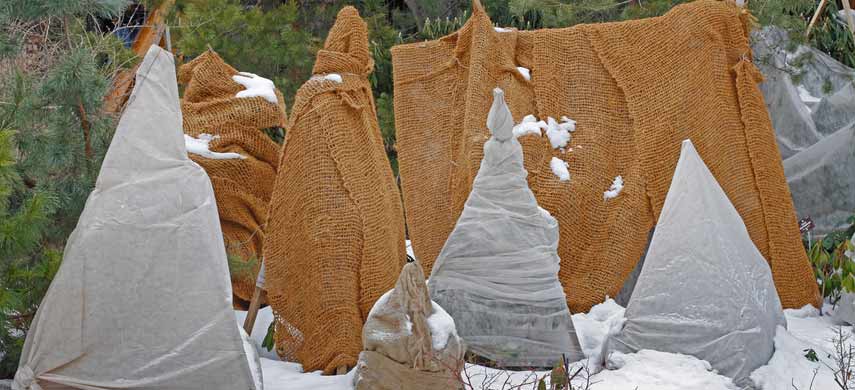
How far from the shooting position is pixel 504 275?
4891 mm

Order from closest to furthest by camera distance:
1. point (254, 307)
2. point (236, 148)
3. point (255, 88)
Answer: point (254, 307) → point (236, 148) → point (255, 88)

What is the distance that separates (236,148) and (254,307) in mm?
903

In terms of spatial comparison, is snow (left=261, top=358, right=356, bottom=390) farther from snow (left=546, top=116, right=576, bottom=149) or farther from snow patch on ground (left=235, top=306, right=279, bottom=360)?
snow (left=546, top=116, right=576, bottom=149)

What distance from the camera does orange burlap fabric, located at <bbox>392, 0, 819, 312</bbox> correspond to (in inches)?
236

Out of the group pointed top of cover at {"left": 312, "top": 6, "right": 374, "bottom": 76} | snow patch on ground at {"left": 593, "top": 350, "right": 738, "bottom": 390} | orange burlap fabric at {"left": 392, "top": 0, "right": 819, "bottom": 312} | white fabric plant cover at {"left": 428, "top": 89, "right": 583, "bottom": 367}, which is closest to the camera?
snow patch on ground at {"left": 593, "top": 350, "right": 738, "bottom": 390}

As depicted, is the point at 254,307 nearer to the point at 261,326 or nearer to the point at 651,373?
the point at 261,326

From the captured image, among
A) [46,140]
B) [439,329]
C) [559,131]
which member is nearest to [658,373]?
[439,329]

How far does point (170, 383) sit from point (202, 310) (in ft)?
0.91

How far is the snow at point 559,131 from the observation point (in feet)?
20.0

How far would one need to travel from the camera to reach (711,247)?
4879 millimetres

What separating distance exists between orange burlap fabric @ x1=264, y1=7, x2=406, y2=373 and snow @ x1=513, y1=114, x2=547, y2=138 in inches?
49.2

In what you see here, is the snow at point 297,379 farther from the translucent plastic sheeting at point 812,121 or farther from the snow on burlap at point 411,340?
the translucent plastic sheeting at point 812,121

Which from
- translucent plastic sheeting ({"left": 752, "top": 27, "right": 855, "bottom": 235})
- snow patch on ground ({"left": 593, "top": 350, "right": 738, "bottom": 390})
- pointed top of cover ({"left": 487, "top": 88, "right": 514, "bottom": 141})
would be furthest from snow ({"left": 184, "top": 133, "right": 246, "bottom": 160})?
translucent plastic sheeting ({"left": 752, "top": 27, "right": 855, "bottom": 235})

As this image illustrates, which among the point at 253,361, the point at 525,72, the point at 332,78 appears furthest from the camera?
the point at 525,72
